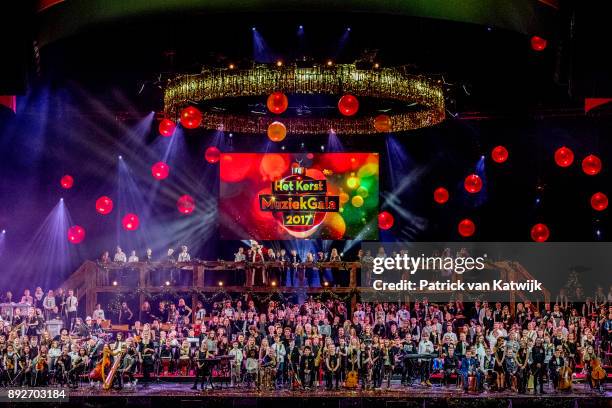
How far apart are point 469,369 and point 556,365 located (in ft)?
4.78

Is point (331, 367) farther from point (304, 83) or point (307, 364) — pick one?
point (304, 83)

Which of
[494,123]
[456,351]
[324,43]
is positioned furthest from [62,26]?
[494,123]

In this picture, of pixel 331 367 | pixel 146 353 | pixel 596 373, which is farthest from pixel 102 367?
pixel 596 373

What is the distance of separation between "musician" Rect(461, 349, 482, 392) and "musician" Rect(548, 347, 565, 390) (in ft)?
3.95

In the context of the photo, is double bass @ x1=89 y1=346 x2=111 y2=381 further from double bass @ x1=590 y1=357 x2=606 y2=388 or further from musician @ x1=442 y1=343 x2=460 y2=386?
double bass @ x1=590 y1=357 x2=606 y2=388

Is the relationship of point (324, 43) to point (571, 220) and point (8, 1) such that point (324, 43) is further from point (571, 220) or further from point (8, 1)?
point (571, 220)

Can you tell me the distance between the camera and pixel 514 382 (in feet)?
42.3

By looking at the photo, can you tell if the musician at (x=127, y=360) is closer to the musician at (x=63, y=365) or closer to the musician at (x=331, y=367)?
the musician at (x=63, y=365)

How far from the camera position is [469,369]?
12.8 metres

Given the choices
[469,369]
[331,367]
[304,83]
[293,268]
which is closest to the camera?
[304,83]

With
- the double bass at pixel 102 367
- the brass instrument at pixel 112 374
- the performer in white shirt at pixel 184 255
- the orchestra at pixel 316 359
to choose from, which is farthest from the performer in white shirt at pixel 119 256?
the brass instrument at pixel 112 374

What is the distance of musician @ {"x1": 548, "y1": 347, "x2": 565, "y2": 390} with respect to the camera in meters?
12.9

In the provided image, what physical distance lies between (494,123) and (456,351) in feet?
23.8

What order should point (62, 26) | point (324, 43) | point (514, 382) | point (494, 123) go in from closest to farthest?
point (62, 26) → point (324, 43) → point (514, 382) → point (494, 123)
